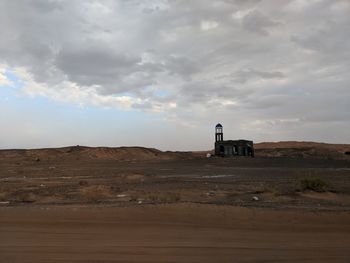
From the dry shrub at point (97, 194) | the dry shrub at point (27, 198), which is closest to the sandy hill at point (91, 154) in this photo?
the dry shrub at point (97, 194)

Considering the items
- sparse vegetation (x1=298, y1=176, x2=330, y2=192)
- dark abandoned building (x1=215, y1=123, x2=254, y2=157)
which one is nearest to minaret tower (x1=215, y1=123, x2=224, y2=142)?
dark abandoned building (x1=215, y1=123, x2=254, y2=157)

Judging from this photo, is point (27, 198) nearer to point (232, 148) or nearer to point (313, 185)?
point (313, 185)

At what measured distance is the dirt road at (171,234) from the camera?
351 inches

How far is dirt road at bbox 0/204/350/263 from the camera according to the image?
29.2 feet

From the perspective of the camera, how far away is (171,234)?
10891 mm

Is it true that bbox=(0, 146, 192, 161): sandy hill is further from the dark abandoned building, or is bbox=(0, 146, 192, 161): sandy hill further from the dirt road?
the dirt road

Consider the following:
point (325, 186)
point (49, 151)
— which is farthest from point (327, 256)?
point (49, 151)

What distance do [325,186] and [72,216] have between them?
11.9 meters

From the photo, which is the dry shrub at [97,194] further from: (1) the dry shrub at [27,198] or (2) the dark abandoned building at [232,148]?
(2) the dark abandoned building at [232,148]

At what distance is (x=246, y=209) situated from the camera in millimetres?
13320

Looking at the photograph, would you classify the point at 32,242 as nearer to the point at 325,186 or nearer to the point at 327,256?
the point at 327,256

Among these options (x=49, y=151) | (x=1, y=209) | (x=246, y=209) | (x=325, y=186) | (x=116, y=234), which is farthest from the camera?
(x=49, y=151)

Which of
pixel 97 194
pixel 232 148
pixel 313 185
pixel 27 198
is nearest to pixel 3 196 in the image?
pixel 27 198

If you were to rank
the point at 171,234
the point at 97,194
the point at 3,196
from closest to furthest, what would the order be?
the point at 171,234, the point at 97,194, the point at 3,196
